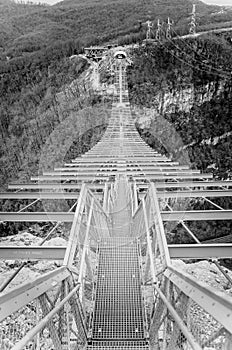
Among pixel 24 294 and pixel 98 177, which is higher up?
pixel 24 294

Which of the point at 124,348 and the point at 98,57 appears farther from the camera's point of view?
the point at 98,57

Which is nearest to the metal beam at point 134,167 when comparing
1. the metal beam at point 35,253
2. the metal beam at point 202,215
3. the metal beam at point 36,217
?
the metal beam at point 36,217

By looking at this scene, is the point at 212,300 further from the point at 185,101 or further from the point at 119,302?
the point at 185,101

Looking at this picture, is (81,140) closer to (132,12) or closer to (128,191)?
(128,191)

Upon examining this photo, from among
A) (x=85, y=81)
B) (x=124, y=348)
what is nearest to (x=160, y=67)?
(x=85, y=81)

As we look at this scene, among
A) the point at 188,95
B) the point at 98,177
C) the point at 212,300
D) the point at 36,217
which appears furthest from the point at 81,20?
the point at 212,300

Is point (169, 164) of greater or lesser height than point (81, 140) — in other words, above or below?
above

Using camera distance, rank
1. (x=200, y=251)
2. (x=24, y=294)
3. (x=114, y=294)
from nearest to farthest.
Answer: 1. (x=24, y=294)
2. (x=200, y=251)
3. (x=114, y=294)
